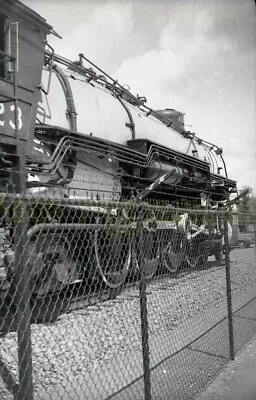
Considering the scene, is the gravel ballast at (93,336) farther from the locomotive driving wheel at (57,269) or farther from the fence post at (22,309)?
the fence post at (22,309)

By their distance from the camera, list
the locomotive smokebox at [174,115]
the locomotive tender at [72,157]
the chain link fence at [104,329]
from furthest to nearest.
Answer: the locomotive smokebox at [174,115]
the locomotive tender at [72,157]
the chain link fence at [104,329]

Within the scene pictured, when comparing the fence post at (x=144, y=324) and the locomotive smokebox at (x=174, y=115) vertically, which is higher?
the locomotive smokebox at (x=174, y=115)

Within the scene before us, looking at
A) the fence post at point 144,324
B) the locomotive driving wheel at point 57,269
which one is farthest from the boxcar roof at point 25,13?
the fence post at point 144,324

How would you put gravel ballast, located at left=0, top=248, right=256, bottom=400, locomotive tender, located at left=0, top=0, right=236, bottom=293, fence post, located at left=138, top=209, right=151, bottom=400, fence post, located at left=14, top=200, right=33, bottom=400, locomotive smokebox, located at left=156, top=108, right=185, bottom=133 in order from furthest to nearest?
1. locomotive smokebox, located at left=156, top=108, right=185, bottom=133
2. locomotive tender, located at left=0, top=0, right=236, bottom=293
3. gravel ballast, located at left=0, top=248, right=256, bottom=400
4. fence post, located at left=138, top=209, right=151, bottom=400
5. fence post, located at left=14, top=200, right=33, bottom=400

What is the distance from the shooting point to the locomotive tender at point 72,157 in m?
4.55

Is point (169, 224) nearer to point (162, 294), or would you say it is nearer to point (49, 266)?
point (162, 294)

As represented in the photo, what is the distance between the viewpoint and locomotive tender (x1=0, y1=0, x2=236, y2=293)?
4547 millimetres

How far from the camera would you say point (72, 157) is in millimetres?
6336

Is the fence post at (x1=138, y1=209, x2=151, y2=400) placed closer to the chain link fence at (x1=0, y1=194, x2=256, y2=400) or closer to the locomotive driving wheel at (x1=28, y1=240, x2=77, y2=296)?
the chain link fence at (x1=0, y1=194, x2=256, y2=400)

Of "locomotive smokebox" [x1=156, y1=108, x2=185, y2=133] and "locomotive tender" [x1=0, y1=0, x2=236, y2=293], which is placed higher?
"locomotive smokebox" [x1=156, y1=108, x2=185, y2=133]

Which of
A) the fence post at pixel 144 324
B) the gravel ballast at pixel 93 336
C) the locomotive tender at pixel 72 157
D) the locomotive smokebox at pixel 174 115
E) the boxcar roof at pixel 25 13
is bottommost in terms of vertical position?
the gravel ballast at pixel 93 336

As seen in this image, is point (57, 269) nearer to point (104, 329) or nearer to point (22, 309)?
point (104, 329)

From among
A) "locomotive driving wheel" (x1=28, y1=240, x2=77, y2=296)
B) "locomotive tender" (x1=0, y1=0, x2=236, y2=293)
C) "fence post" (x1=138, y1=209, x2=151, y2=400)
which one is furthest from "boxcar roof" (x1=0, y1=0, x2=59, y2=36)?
"fence post" (x1=138, y1=209, x2=151, y2=400)

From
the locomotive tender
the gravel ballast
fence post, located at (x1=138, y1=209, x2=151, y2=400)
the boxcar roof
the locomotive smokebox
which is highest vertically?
the locomotive smokebox
